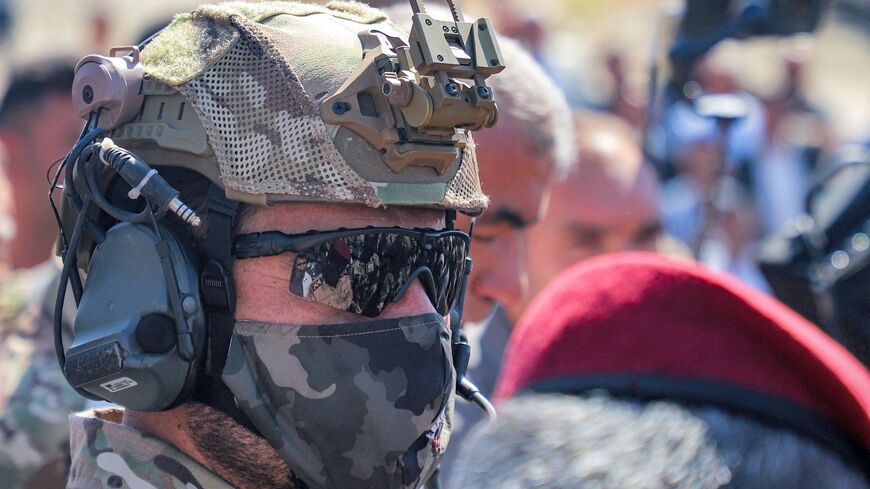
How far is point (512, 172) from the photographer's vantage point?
13.2 feet

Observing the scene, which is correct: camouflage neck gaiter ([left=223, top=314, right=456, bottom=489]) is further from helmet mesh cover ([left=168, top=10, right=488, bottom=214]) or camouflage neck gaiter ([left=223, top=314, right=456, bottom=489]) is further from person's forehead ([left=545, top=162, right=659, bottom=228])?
person's forehead ([left=545, top=162, right=659, bottom=228])

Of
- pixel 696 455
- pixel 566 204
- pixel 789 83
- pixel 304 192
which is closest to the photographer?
pixel 696 455

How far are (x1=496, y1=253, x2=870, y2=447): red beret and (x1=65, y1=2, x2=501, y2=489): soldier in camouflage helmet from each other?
0.45m

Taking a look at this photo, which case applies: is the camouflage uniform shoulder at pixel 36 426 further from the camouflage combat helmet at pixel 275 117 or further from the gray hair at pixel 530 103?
the gray hair at pixel 530 103

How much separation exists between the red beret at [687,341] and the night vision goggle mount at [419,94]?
481 mm

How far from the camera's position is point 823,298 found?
3701 mm

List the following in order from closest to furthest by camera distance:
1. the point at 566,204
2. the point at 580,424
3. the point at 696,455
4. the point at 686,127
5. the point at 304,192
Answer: the point at 696,455 < the point at 580,424 < the point at 304,192 < the point at 566,204 < the point at 686,127

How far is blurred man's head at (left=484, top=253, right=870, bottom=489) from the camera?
160cm

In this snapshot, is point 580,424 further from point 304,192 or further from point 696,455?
point 304,192

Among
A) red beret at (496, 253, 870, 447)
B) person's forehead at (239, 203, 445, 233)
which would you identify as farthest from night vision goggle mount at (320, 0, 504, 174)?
red beret at (496, 253, 870, 447)

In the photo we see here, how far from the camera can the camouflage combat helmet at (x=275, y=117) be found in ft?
7.47

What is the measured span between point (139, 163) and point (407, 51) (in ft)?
Result: 1.91

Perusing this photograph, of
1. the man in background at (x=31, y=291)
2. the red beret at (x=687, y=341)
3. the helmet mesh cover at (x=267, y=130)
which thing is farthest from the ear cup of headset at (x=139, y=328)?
the man in background at (x=31, y=291)

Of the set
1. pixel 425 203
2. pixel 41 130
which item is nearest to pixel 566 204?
pixel 41 130
